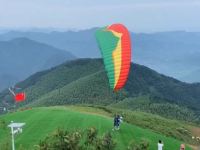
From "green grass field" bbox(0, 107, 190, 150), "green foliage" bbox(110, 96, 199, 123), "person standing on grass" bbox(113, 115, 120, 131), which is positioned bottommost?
"green foliage" bbox(110, 96, 199, 123)

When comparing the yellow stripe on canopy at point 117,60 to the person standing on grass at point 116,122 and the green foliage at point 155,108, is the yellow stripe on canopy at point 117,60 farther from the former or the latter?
the green foliage at point 155,108

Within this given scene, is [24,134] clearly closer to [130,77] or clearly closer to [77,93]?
[77,93]

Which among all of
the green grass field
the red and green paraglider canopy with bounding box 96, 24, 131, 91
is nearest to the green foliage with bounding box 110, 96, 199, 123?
the green grass field

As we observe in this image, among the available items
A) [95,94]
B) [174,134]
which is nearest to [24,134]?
[174,134]

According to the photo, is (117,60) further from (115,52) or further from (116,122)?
(116,122)

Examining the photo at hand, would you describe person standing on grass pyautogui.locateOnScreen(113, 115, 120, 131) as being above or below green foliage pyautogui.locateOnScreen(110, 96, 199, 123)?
above

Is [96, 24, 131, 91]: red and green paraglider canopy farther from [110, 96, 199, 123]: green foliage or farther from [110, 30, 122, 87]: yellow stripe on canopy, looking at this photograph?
[110, 96, 199, 123]: green foliage
